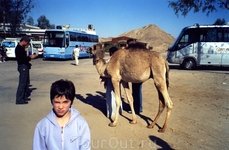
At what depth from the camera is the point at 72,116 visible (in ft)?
7.60

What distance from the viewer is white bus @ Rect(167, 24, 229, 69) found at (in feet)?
55.6

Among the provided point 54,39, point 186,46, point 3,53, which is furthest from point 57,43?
point 186,46

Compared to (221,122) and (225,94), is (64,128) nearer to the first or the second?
(221,122)

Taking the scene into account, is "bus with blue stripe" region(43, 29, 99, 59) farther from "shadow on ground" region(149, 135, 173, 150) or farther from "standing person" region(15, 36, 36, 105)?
"shadow on ground" region(149, 135, 173, 150)

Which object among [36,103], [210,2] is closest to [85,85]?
[36,103]

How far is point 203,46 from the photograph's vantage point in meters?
17.2

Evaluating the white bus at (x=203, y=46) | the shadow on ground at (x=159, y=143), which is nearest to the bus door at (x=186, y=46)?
the white bus at (x=203, y=46)

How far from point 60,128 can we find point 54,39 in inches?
918

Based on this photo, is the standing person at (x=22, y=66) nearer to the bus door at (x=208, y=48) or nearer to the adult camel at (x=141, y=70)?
the adult camel at (x=141, y=70)

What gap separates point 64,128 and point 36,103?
17.2ft

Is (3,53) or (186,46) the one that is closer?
(186,46)

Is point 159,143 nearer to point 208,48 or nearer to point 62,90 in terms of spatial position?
point 62,90

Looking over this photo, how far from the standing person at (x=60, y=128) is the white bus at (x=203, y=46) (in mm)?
16558

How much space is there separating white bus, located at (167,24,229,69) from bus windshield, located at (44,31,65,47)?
13137mm
